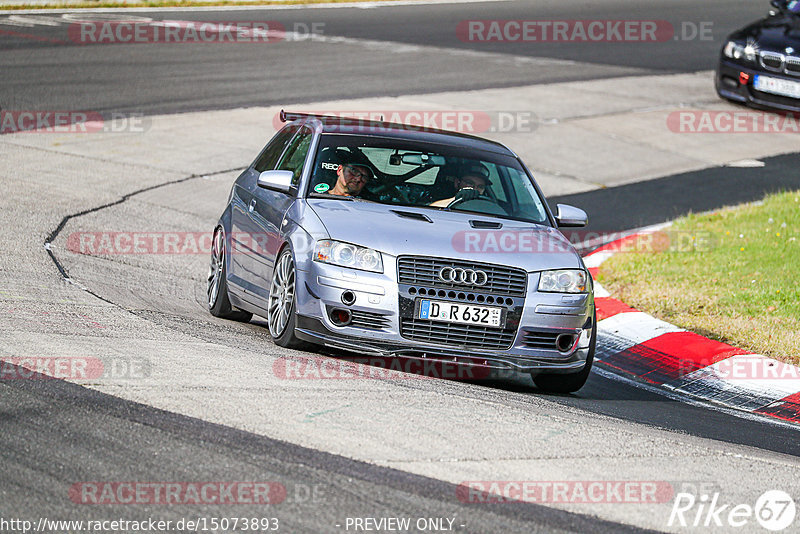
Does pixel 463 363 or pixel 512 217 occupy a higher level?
pixel 512 217

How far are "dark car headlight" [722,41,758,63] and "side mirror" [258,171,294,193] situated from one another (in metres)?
13.4

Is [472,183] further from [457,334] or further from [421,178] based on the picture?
[457,334]

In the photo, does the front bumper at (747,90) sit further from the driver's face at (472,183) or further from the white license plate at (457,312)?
the white license plate at (457,312)

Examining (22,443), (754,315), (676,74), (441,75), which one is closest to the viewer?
(22,443)

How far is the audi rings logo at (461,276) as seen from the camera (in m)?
7.12

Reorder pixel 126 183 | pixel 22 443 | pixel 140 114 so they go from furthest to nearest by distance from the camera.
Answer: pixel 140 114
pixel 126 183
pixel 22 443

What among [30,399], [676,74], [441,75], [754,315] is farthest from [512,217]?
[676,74]

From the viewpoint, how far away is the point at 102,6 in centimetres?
2917

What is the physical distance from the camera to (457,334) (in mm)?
7164

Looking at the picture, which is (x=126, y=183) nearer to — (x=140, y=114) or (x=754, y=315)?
(x=140, y=114)

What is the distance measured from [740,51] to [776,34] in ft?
2.04

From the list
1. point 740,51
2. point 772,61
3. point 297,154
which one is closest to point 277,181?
point 297,154

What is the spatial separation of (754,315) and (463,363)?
3713 millimetres

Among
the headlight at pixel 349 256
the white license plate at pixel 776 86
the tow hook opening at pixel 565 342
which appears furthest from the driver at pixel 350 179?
the white license plate at pixel 776 86
